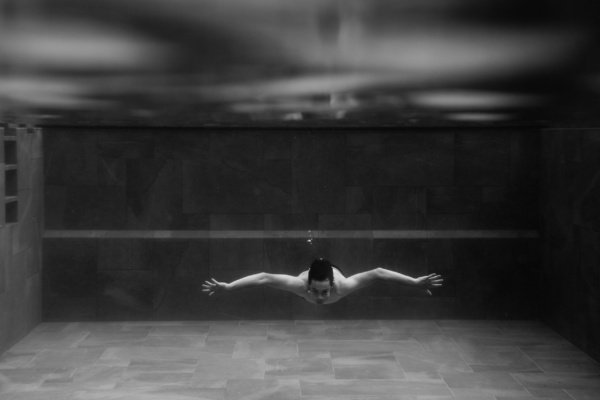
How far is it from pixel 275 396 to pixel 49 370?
265 cm

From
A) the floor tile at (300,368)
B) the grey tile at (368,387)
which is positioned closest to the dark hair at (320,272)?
the grey tile at (368,387)

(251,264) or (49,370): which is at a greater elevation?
(251,264)

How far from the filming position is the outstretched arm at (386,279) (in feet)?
21.1

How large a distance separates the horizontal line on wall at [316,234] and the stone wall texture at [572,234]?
2.14ft

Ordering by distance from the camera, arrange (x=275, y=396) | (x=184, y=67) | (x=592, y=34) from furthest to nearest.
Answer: (x=275, y=396) → (x=184, y=67) → (x=592, y=34)

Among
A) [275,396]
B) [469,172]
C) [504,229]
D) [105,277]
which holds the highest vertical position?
[469,172]

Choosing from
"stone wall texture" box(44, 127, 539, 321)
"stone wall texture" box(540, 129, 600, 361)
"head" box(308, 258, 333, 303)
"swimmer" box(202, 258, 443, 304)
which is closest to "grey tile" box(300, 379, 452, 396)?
"swimmer" box(202, 258, 443, 304)

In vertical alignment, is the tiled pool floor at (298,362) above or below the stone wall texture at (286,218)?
below

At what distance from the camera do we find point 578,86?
357cm

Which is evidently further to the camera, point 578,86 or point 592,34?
point 578,86

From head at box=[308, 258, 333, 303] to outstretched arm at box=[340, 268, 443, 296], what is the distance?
0.25 metres

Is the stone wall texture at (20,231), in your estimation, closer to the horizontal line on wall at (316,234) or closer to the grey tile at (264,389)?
the horizontal line on wall at (316,234)

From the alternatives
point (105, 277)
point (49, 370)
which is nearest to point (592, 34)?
point (49, 370)

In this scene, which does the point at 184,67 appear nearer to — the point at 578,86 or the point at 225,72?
the point at 225,72
